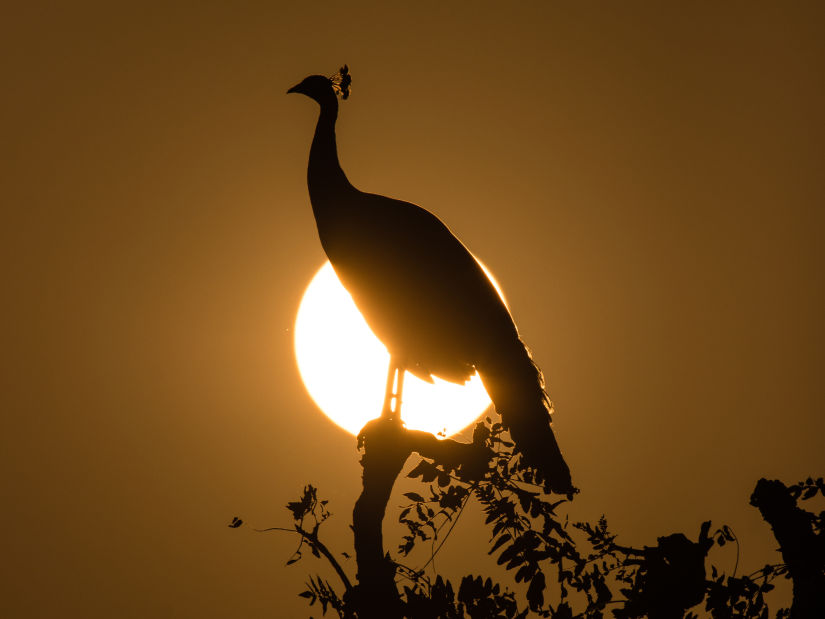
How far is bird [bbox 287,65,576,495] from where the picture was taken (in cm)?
528

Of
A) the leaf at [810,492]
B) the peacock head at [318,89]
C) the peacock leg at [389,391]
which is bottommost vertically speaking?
the leaf at [810,492]

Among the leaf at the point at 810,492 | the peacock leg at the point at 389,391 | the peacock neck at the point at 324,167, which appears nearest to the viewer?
the leaf at the point at 810,492

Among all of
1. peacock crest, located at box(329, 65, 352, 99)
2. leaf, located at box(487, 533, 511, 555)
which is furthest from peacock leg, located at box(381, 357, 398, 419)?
peacock crest, located at box(329, 65, 352, 99)

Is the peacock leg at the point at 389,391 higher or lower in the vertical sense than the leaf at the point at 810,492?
higher

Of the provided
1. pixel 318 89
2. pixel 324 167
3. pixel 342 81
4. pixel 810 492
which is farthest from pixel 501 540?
pixel 342 81

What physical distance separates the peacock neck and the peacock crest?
701 millimetres

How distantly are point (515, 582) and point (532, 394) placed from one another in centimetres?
139

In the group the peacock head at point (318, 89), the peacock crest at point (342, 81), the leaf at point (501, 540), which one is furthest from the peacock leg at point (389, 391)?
the peacock crest at point (342, 81)

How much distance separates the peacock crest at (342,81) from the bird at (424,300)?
5.54 feet

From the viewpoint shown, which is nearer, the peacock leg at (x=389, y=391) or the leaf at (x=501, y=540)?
the leaf at (x=501, y=540)

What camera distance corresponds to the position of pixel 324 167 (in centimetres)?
605

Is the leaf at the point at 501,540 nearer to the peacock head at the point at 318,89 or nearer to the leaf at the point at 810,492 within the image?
the leaf at the point at 810,492

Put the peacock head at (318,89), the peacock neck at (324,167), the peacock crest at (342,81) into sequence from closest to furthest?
the peacock neck at (324,167), the peacock head at (318,89), the peacock crest at (342,81)

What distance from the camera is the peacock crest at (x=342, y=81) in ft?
23.5
